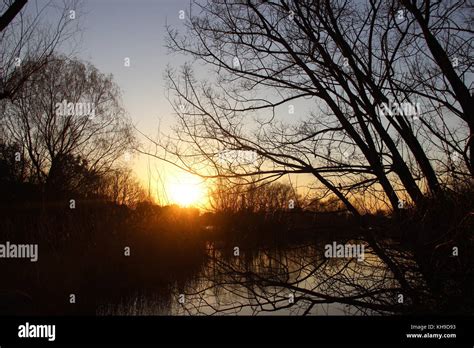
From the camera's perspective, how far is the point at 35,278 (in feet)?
34.1

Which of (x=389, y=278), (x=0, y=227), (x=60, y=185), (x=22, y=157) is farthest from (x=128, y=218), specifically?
(x=389, y=278)

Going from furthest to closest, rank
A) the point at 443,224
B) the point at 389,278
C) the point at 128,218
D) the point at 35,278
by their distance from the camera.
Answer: the point at 128,218 < the point at 35,278 < the point at 389,278 < the point at 443,224

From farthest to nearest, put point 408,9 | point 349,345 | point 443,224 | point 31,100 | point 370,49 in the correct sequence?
point 31,100, point 370,49, point 408,9, point 443,224, point 349,345

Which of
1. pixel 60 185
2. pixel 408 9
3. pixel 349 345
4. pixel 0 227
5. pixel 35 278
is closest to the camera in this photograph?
pixel 349 345

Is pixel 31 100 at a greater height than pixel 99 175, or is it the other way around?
pixel 31 100

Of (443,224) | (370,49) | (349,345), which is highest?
→ (370,49)

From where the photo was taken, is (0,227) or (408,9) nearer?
(408,9)

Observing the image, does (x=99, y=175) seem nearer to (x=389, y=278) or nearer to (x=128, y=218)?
(x=128, y=218)

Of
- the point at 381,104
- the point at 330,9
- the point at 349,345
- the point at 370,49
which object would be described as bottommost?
the point at 349,345

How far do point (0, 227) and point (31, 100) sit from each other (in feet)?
18.1

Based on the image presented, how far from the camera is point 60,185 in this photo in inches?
682

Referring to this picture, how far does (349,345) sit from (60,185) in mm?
16016

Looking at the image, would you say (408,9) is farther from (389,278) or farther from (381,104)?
(389,278)

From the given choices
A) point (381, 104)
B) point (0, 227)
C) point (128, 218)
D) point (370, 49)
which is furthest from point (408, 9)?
point (0, 227)
